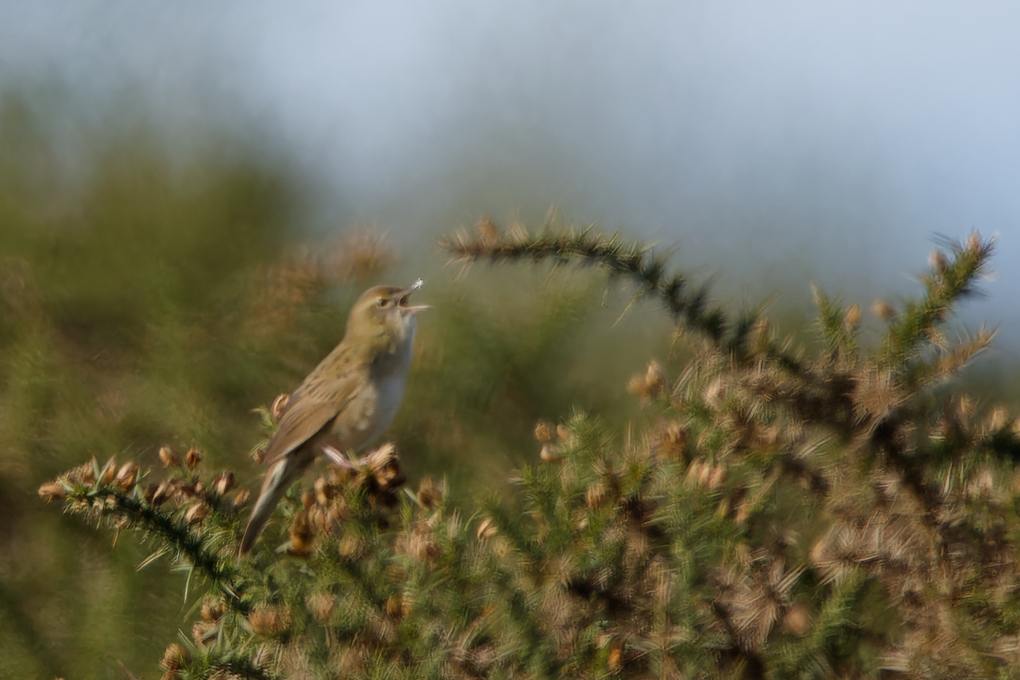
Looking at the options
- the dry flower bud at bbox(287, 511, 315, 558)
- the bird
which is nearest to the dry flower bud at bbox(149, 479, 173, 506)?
the dry flower bud at bbox(287, 511, 315, 558)

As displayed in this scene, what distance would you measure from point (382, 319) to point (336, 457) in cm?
43

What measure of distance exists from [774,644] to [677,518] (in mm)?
146

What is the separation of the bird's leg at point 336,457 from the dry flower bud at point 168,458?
187 mm

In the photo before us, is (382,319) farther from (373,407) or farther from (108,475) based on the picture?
(108,475)

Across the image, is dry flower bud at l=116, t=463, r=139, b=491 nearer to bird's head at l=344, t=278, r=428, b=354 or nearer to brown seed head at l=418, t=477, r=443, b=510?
brown seed head at l=418, t=477, r=443, b=510

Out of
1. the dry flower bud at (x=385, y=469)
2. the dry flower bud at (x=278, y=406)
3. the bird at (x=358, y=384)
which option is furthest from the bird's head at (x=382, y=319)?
the dry flower bud at (x=385, y=469)

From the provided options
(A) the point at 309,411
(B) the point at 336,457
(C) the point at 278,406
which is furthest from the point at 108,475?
(A) the point at 309,411

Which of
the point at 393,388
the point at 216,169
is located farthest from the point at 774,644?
the point at 216,169

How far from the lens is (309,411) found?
1.96 meters

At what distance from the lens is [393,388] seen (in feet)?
6.62

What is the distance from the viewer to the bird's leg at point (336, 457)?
127 centimetres

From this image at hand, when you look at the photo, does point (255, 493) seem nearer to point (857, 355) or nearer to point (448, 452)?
point (448, 452)

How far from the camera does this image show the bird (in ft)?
6.24

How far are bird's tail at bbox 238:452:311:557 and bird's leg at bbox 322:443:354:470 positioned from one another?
44 mm
